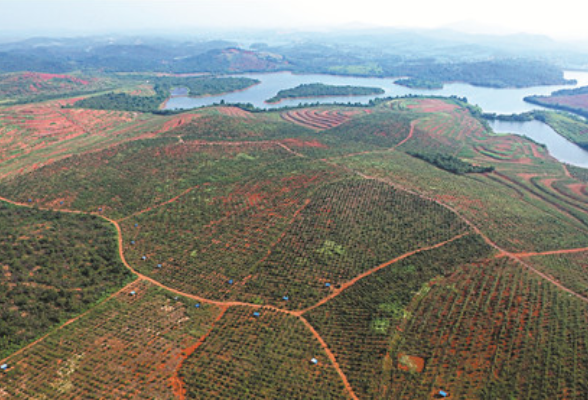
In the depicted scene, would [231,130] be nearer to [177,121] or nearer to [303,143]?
[177,121]

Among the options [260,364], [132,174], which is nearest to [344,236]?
[260,364]

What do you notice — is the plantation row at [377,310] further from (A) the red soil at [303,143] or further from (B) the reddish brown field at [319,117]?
(B) the reddish brown field at [319,117]

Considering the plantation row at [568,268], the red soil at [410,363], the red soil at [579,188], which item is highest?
the red soil at [579,188]

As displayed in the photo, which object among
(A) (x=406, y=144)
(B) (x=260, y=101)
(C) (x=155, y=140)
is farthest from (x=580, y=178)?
(B) (x=260, y=101)

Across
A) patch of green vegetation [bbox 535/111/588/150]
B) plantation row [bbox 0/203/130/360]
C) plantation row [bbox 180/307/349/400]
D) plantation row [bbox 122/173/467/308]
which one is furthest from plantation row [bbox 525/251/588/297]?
patch of green vegetation [bbox 535/111/588/150]

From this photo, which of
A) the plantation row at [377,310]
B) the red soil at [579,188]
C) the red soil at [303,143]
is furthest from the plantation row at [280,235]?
the red soil at [579,188]

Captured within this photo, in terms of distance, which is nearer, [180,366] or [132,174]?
[180,366]

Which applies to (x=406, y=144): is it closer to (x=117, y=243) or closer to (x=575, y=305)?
(x=575, y=305)
